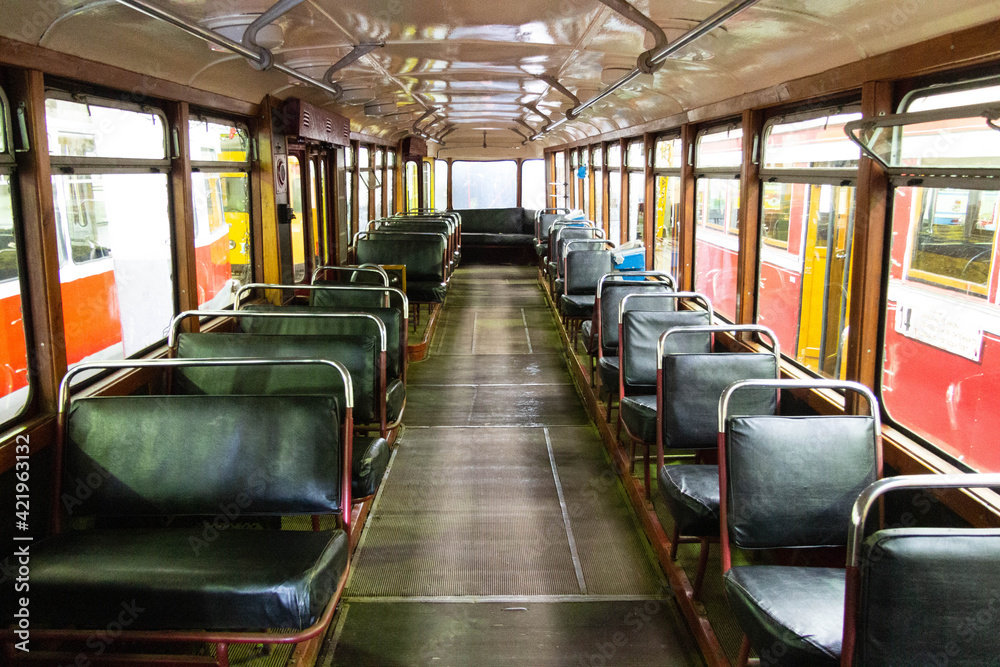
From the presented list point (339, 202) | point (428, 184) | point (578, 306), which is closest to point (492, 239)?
point (428, 184)

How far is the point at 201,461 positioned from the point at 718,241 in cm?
448

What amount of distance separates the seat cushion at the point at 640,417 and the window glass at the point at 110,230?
278cm

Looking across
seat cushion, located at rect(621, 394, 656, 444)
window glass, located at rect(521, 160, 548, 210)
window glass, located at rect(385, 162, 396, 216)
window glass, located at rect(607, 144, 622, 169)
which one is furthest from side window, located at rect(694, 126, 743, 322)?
window glass, located at rect(521, 160, 548, 210)

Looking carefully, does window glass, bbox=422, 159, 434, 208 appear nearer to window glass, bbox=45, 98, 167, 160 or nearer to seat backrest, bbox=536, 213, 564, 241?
seat backrest, bbox=536, 213, 564, 241

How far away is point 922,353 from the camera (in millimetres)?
3264

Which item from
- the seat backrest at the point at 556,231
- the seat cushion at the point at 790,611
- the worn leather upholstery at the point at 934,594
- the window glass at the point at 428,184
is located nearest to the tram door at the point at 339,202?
the seat backrest at the point at 556,231

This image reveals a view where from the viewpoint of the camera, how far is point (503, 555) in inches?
145

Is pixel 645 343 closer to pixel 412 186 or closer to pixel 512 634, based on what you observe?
pixel 512 634

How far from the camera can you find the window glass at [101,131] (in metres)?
3.45

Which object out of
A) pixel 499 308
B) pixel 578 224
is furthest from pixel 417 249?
pixel 578 224

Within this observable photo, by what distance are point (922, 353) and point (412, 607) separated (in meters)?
2.39

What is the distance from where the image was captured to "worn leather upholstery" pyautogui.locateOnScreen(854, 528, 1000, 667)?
5.61ft

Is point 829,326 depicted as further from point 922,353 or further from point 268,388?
point 268,388

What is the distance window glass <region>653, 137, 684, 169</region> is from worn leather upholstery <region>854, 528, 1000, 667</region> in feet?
18.1
